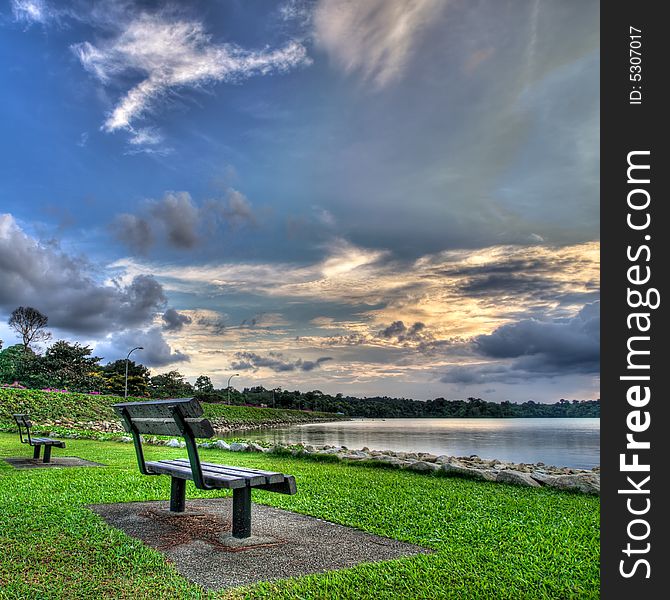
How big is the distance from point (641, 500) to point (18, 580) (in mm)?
4042

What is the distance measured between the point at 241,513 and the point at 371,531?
1277 millimetres

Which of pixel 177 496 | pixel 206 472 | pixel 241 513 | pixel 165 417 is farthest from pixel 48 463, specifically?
pixel 241 513

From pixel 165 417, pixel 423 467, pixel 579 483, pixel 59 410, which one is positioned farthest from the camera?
pixel 59 410

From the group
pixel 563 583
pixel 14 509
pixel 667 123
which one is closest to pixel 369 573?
pixel 563 583

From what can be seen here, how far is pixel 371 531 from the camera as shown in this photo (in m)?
5.25

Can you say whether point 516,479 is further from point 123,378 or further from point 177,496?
point 123,378

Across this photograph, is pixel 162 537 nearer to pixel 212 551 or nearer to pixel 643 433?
pixel 212 551

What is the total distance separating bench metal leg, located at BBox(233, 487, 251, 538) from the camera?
4.81 m

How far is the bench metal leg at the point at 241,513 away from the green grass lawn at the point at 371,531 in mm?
Answer: 723

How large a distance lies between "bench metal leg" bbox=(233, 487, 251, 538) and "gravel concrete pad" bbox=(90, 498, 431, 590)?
84 millimetres

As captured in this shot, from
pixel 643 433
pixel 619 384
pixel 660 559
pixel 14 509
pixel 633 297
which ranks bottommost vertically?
pixel 14 509

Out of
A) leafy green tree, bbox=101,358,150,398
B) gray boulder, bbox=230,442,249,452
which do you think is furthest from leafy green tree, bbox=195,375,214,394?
gray boulder, bbox=230,442,249,452

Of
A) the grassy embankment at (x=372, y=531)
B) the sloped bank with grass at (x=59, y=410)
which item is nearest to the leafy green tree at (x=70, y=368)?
the sloped bank with grass at (x=59, y=410)

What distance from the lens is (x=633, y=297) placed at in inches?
144
